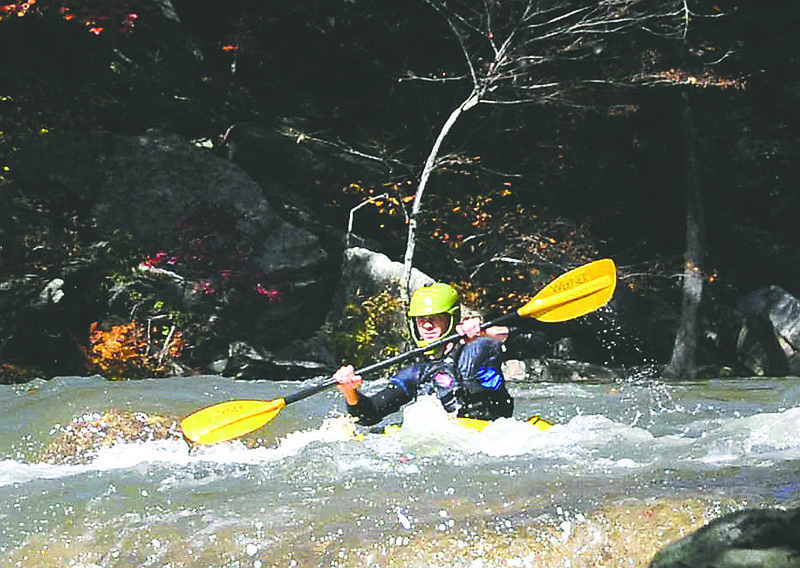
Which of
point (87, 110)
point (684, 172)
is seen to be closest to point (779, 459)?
point (87, 110)

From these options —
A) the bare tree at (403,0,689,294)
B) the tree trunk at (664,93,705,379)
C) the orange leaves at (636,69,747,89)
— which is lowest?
the tree trunk at (664,93,705,379)

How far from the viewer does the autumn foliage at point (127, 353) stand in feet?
27.2

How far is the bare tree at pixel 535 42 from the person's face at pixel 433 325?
4.78m

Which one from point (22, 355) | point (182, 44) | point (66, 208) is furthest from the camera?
point (182, 44)

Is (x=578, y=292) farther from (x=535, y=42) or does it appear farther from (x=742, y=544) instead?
(x=535, y=42)

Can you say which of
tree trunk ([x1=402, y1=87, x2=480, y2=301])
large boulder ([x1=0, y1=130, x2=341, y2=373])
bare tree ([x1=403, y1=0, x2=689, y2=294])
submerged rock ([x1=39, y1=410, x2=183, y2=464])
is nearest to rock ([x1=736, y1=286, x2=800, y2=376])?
bare tree ([x1=403, y1=0, x2=689, y2=294])

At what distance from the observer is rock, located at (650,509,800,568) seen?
252 centimetres

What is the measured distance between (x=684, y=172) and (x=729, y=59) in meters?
1.44

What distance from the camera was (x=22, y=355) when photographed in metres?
8.02

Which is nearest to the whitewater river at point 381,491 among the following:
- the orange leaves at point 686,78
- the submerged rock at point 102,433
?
the submerged rock at point 102,433

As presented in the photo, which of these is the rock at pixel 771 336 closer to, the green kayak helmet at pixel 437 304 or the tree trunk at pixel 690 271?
the tree trunk at pixel 690 271

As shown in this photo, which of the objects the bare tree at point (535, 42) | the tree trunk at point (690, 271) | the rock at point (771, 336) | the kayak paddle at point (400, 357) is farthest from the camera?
the rock at point (771, 336)

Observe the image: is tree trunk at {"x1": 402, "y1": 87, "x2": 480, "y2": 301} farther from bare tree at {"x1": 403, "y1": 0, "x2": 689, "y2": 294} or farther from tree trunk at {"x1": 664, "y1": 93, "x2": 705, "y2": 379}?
tree trunk at {"x1": 664, "y1": 93, "x2": 705, "y2": 379}

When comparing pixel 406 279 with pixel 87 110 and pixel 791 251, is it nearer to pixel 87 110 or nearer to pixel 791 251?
pixel 87 110
